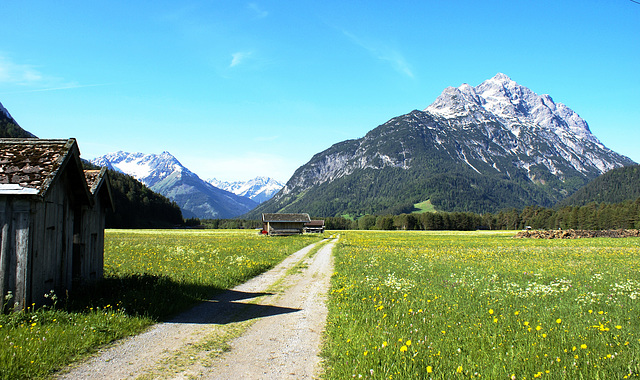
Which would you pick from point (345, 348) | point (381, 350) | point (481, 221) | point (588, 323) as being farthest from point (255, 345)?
point (481, 221)

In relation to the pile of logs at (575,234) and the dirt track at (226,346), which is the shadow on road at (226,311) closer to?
the dirt track at (226,346)

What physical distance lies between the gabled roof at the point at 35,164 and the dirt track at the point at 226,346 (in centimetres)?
477

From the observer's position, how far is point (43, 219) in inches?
400

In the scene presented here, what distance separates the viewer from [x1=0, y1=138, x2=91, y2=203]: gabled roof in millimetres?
9516

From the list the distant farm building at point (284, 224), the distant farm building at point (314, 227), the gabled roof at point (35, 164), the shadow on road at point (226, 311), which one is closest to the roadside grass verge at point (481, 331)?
the shadow on road at point (226, 311)

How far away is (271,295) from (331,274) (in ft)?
20.7

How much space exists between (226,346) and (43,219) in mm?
6399

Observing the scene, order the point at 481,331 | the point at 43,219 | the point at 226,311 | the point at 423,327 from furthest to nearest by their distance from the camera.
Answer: the point at 226,311, the point at 43,219, the point at 423,327, the point at 481,331

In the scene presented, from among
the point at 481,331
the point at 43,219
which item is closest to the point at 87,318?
the point at 43,219

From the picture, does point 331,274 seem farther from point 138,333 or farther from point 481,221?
point 481,221

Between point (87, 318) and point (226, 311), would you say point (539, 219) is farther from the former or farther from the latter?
point (87, 318)

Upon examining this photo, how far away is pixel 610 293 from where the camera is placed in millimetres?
13250

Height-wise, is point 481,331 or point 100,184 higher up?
point 100,184

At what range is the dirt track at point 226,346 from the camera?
6469 millimetres
